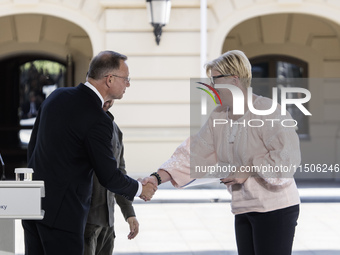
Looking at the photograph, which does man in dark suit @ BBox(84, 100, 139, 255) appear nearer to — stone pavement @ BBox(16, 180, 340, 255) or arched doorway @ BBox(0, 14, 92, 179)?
stone pavement @ BBox(16, 180, 340, 255)

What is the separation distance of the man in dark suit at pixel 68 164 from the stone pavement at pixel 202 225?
12.3 ft

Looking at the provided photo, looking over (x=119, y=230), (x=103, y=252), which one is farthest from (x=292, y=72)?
(x=103, y=252)

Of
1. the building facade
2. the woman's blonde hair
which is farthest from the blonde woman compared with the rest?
the building facade

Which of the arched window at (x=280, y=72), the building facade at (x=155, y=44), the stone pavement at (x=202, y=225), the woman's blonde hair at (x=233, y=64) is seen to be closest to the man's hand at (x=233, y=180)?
the woman's blonde hair at (x=233, y=64)

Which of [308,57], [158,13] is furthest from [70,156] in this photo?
[308,57]

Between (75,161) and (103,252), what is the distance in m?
1.02

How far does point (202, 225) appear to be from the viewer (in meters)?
8.91

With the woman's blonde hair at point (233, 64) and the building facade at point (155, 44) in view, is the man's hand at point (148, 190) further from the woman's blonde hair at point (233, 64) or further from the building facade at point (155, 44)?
the building facade at point (155, 44)

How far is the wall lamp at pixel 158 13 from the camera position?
1177 centimetres

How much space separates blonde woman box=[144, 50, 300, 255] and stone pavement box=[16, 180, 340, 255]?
12.2 ft

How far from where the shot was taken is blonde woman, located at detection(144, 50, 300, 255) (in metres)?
3.49

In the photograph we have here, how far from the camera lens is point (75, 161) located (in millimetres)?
3537

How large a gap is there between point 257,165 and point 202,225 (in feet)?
18.0

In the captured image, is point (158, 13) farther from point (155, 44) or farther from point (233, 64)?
point (233, 64)
